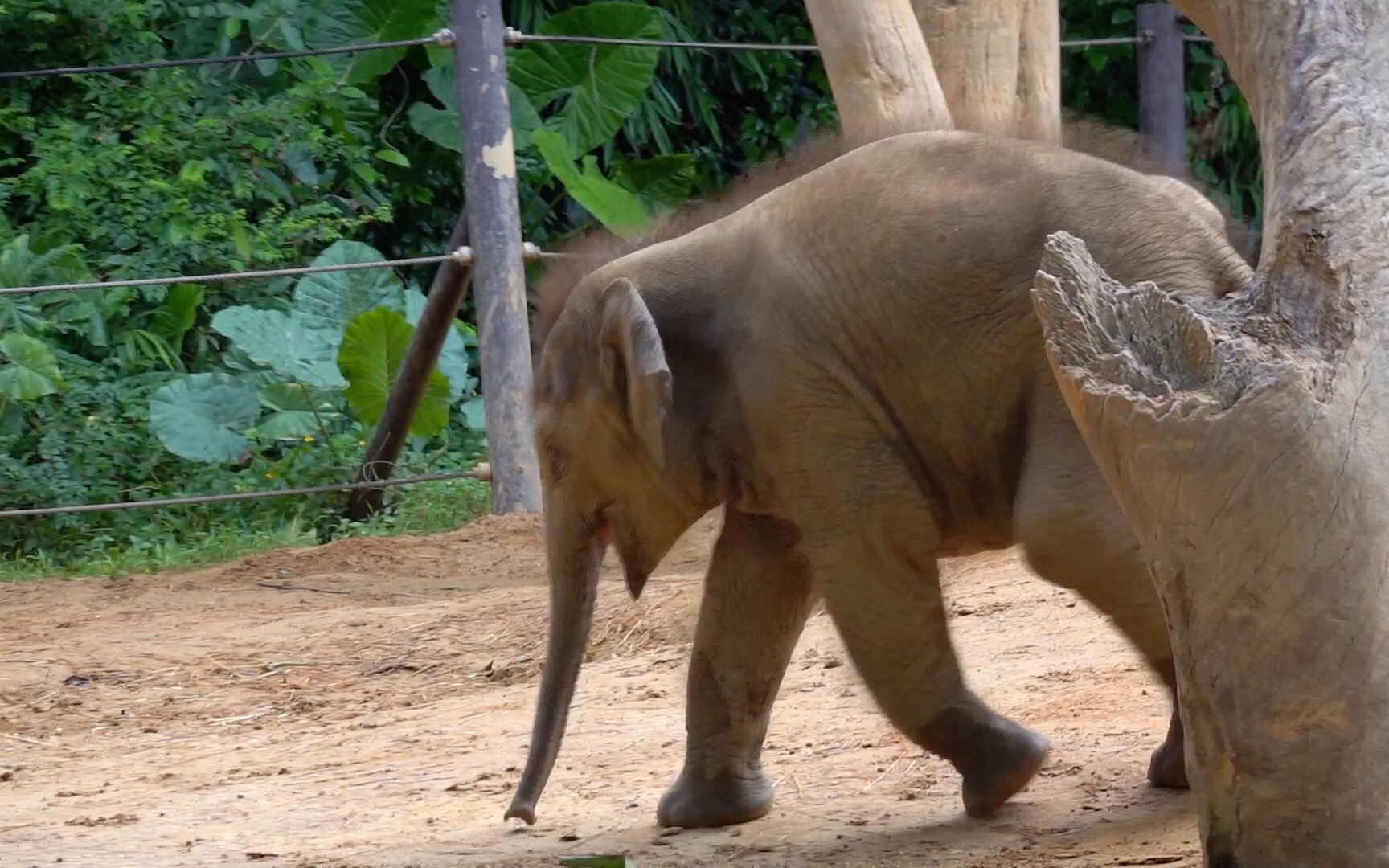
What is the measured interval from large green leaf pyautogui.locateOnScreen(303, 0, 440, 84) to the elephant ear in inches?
283

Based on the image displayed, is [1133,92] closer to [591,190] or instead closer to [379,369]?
[591,190]

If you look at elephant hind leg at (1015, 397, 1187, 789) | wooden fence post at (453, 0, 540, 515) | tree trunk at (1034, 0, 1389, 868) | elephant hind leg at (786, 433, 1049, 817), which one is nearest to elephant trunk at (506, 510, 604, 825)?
elephant hind leg at (786, 433, 1049, 817)

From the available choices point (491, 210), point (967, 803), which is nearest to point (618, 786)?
point (967, 803)

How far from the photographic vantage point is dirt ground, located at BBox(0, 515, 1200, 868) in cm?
381

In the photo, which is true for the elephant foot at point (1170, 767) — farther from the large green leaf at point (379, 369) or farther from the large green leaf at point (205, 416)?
the large green leaf at point (205, 416)

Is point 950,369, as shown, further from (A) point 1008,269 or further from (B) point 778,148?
(B) point 778,148

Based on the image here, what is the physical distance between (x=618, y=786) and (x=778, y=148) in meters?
7.81

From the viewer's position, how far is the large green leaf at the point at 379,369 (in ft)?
28.7

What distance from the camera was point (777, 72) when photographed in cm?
1189

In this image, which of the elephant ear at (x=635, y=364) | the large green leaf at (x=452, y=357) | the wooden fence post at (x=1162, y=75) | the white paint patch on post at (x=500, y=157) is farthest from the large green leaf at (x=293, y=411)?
the elephant ear at (x=635, y=364)

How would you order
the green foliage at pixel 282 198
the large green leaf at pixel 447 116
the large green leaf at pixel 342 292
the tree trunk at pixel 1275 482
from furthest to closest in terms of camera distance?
the large green leaf at pixel 447 116, the large green leaf at pixel 342 292, the green foliage at pixel 282 198, the tree trunk at pixel 1275 482

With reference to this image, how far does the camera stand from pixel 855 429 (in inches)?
143

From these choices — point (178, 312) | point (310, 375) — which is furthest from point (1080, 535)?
point (178, 312)

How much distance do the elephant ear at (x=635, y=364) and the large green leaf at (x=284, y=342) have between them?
5688 millimetres
